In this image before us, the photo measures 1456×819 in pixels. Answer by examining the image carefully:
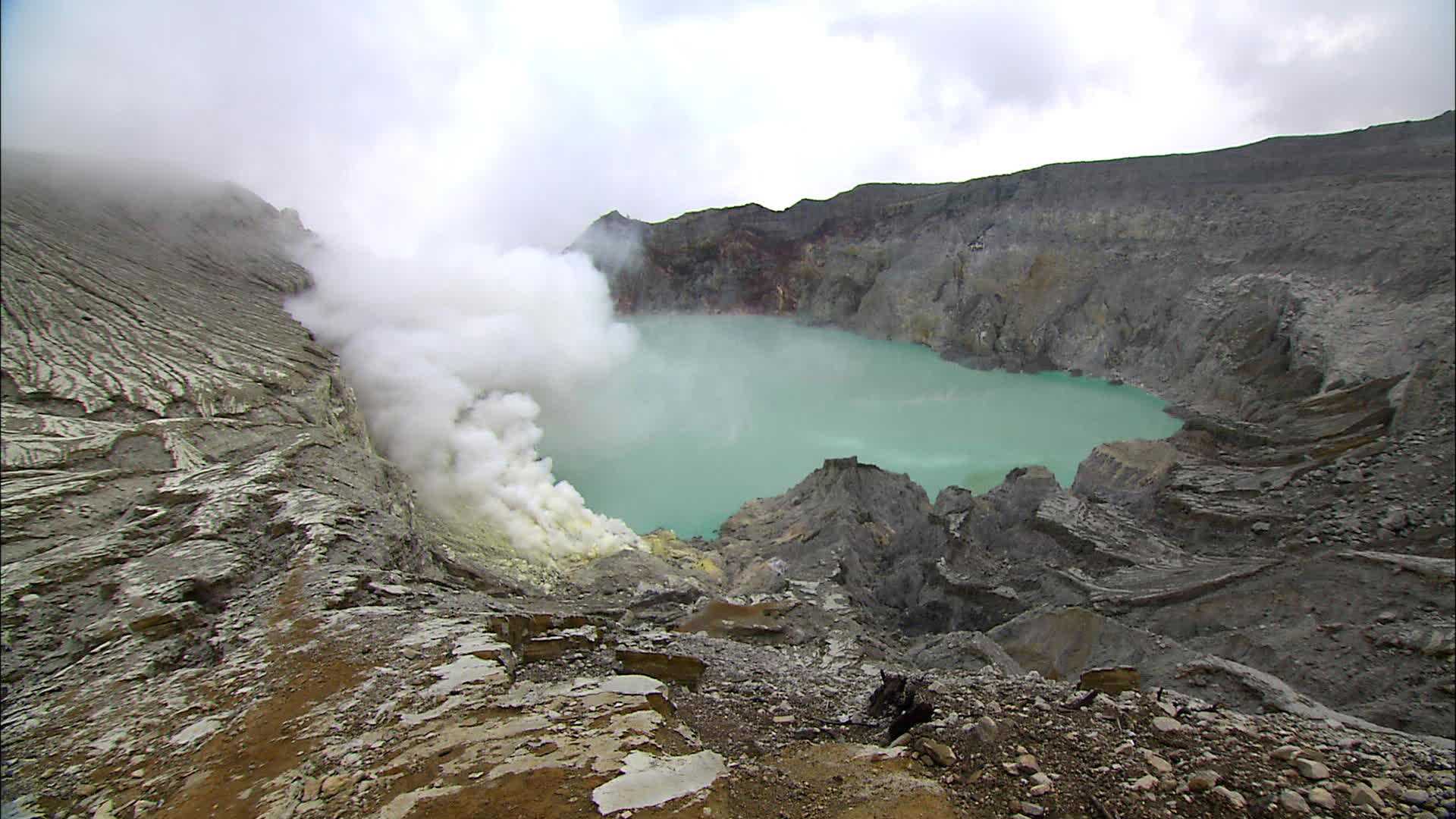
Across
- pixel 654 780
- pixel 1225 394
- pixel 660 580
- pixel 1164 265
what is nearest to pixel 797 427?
pixel 660 580

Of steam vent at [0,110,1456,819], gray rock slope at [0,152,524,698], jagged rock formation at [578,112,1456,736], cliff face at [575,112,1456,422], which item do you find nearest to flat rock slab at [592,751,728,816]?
steam vent at [0,110,1456,819]

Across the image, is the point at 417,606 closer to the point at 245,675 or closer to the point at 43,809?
the point at 245,675

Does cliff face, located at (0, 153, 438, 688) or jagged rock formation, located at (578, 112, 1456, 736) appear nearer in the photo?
cliff face, located at (0, 153, 438, 688)

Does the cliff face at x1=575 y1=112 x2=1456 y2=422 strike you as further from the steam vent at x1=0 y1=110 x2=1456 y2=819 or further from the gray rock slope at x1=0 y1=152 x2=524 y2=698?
the gray rock slope at x1=0 y1=152 x2=524 y2=698

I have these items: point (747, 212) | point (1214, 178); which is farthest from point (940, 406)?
point (747, 212)

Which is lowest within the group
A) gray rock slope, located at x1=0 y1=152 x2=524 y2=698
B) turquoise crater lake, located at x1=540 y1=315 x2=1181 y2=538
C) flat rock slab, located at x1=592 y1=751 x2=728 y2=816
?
turquoise crater lake, located at x1=540 y1=315 x2=1181 y2=538

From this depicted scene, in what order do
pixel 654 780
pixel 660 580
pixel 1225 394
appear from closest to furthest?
1. pixel 654 780
2. pixel 660 580
3. pixel 1225 394

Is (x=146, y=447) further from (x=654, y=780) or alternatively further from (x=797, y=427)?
(x=797, y=427)
